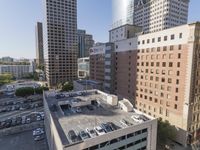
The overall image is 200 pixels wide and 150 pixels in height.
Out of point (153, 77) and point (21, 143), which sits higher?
point (153, 77)

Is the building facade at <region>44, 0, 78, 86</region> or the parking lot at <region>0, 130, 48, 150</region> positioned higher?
the building facade at <region>44, 0, 78, 86</region>

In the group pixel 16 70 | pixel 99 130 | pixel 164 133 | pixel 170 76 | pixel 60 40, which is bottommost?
pixel 164 133

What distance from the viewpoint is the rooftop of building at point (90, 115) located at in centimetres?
2834

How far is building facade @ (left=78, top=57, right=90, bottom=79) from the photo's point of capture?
419 feet

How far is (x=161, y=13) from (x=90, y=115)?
105790mm

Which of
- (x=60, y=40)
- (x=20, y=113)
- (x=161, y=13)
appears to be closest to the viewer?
(x=20, y=113)

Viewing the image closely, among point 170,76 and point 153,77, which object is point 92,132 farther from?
point 153,77

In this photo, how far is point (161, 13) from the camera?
10881 centimetres

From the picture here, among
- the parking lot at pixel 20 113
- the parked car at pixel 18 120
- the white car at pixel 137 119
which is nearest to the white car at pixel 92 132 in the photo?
the white car at pixel 137 119

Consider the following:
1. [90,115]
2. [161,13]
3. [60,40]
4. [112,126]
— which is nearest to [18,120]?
[90,115]

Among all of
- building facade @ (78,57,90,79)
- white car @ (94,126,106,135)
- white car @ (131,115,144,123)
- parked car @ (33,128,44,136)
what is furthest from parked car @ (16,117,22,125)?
building facade @ (78,57,90,79)

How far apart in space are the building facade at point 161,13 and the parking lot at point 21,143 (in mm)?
108182

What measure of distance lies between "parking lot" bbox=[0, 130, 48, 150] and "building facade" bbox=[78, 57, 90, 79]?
84668mm

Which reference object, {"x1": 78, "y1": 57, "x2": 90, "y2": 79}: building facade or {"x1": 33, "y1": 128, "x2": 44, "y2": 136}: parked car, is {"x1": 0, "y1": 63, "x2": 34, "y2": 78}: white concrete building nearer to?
{"x1": 78, "y1": 57, "x2": 90, "y2": 79}: building facade
